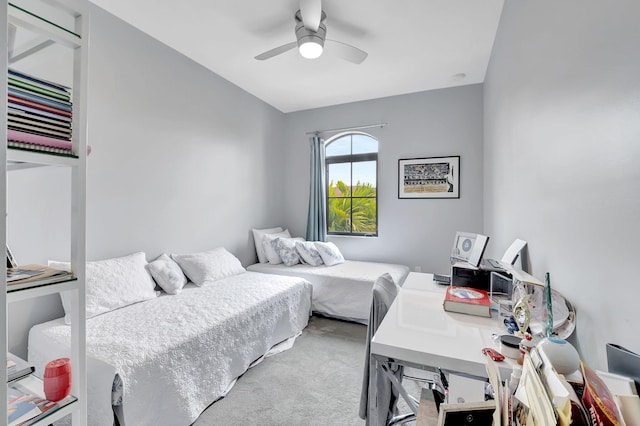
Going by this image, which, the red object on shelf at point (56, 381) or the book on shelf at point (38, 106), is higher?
the book on shelf at point (38, 106)

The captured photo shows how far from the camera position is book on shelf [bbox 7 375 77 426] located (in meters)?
0.81

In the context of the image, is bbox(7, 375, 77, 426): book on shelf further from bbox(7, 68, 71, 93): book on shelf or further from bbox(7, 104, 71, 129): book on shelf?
bbox(7, 68, 71, 93): book on shelf

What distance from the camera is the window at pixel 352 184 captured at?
403cm

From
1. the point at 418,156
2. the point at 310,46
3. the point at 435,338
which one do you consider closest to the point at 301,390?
the point at 435,338

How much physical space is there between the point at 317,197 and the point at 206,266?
75.8 inches

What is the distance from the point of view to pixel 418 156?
3662 millimetres

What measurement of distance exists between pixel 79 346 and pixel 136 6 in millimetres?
2370

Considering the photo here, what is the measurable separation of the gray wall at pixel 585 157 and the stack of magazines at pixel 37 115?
4.98 ft

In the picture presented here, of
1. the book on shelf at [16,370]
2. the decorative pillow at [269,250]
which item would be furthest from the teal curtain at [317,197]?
the book on shelf at [16,370]

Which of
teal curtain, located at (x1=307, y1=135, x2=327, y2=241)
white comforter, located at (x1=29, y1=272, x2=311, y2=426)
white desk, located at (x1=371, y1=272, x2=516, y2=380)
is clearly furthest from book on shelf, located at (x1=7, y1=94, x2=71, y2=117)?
teal curtain, located at (x1=307, y1=135, x2=327, y2=241)

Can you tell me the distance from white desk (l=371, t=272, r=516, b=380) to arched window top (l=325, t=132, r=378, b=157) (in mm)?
2919

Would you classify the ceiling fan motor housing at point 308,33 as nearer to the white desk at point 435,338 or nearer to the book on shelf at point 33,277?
the white desk at point 435,338

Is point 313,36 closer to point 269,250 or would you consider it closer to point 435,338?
point 435,338

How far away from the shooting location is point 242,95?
3547 mm
